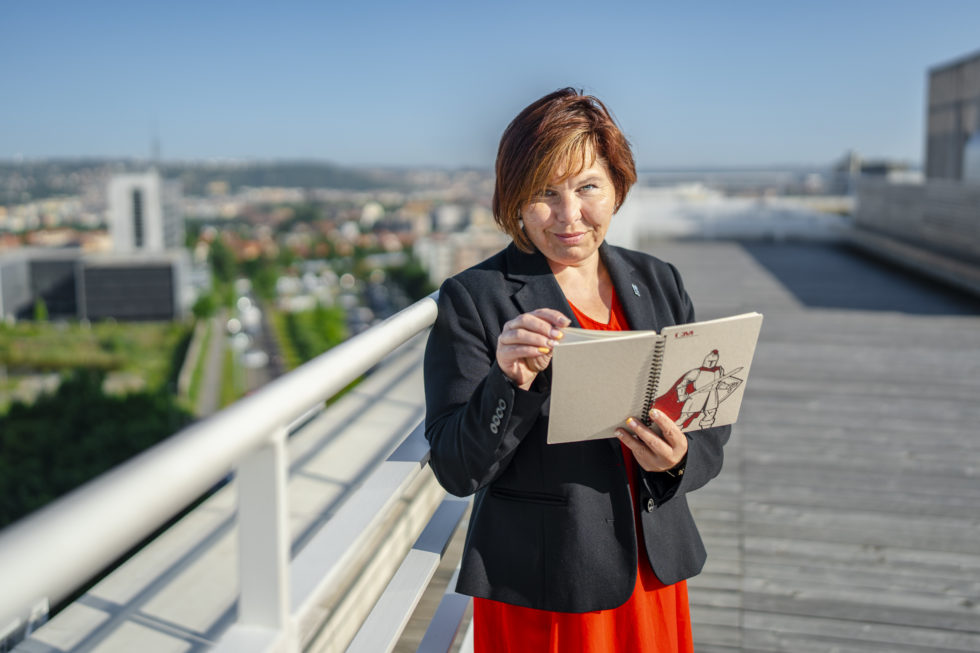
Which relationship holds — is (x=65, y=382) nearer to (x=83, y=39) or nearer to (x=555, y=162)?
(x=555, y=162)

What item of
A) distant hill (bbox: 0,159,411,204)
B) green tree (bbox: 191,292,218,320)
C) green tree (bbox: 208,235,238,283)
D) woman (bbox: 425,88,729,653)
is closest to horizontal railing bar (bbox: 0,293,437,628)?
woman (bbox: 425,88,729,653)

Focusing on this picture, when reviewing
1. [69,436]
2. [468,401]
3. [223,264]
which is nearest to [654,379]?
[468,401]

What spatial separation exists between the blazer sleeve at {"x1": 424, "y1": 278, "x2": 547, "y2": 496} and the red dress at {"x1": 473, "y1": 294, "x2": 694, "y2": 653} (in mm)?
192

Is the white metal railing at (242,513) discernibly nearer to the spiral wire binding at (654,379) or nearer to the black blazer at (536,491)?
the black blazer at (536,491)

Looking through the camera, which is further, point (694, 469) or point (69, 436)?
point (69, 436)

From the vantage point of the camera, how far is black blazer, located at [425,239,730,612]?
1227mm

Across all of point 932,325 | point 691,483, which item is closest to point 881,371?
point 932,325

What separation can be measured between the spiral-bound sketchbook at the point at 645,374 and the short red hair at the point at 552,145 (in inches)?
11.4

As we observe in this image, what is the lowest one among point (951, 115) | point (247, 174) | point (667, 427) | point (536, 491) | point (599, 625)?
point (599, 625)

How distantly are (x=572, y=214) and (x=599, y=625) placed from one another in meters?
0.62

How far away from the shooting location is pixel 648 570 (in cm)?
129

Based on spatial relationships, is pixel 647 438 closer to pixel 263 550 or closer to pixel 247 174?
pixel 263 550

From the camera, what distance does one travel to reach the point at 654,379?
44.0 inches

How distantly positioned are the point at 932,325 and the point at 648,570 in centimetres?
537
